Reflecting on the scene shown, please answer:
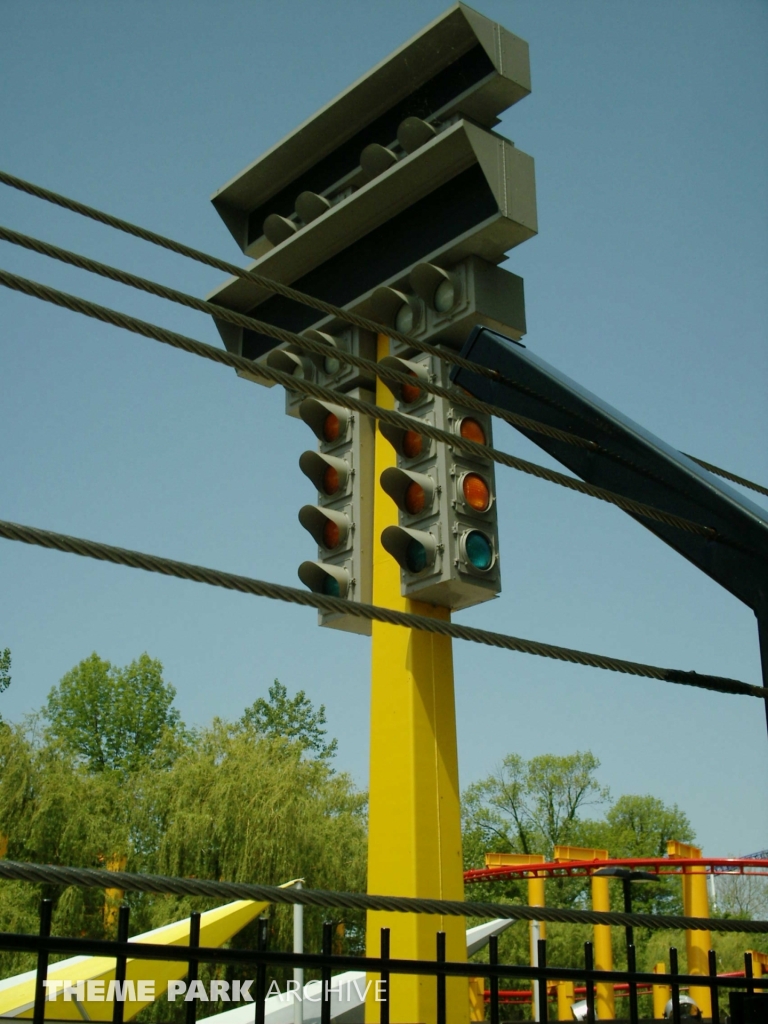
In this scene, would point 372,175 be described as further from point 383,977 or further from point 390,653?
point 383,977

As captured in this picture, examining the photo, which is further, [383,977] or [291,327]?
[291,327]

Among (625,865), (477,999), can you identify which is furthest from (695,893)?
(477,999)

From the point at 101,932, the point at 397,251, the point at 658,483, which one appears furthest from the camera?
the point at 101,932

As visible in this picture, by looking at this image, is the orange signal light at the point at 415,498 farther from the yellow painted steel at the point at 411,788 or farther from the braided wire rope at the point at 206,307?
the braided wire rope at the point at 206,307

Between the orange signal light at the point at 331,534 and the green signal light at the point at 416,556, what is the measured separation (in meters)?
0.71

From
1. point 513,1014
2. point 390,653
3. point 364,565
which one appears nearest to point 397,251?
point 364,565

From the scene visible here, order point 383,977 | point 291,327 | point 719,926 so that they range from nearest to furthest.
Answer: point 383,977 → point 719,926 → point 291,327

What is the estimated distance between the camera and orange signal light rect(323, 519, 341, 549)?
303 inches

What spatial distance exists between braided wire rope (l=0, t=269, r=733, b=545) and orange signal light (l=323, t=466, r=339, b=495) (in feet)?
13.9

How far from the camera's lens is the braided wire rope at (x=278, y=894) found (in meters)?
1.83

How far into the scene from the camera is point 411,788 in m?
7.26

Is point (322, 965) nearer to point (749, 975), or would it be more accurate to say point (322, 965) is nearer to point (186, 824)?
point (749, 975)

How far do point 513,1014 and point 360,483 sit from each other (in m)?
29.8

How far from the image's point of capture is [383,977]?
7.77 ft
